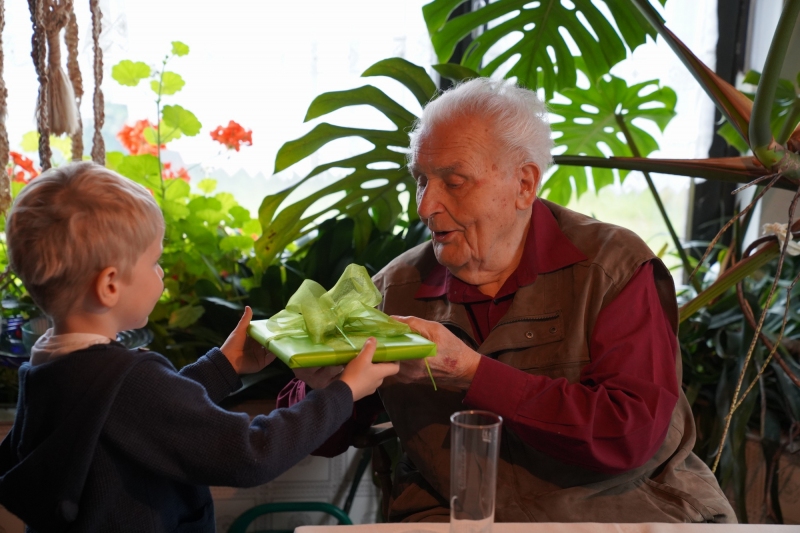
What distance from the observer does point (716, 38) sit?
308cm

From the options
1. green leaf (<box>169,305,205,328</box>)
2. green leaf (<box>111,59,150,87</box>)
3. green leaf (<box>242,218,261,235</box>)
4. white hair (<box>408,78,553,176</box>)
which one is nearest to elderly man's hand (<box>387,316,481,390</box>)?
white hair (<box>408,78,553,176</box>)

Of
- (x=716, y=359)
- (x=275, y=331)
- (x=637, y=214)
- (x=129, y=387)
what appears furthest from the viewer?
(x=637, y=214)

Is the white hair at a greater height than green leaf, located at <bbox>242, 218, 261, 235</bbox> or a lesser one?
greater

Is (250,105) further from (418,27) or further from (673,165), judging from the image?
(673,165)

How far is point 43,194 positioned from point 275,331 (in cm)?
45

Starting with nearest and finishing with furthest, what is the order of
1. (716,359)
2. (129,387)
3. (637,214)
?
1. (129,387)
2. (716,359)
3. (637,214)

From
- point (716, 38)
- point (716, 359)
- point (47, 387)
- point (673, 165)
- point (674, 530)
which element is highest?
point (716, 38)

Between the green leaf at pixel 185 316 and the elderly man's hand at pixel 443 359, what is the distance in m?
1.16

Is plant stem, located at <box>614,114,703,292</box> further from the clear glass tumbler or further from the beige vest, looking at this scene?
the clear glass tumbler

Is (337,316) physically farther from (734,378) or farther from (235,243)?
(734,378)

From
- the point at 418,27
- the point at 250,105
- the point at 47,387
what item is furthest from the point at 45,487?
the point at 418,27

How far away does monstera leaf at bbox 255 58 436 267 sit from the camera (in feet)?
6.93

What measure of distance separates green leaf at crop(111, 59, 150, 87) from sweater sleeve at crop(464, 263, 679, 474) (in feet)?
5.53

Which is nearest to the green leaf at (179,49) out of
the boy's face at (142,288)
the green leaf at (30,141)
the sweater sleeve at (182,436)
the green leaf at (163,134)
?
the green leaf at (163,134)
